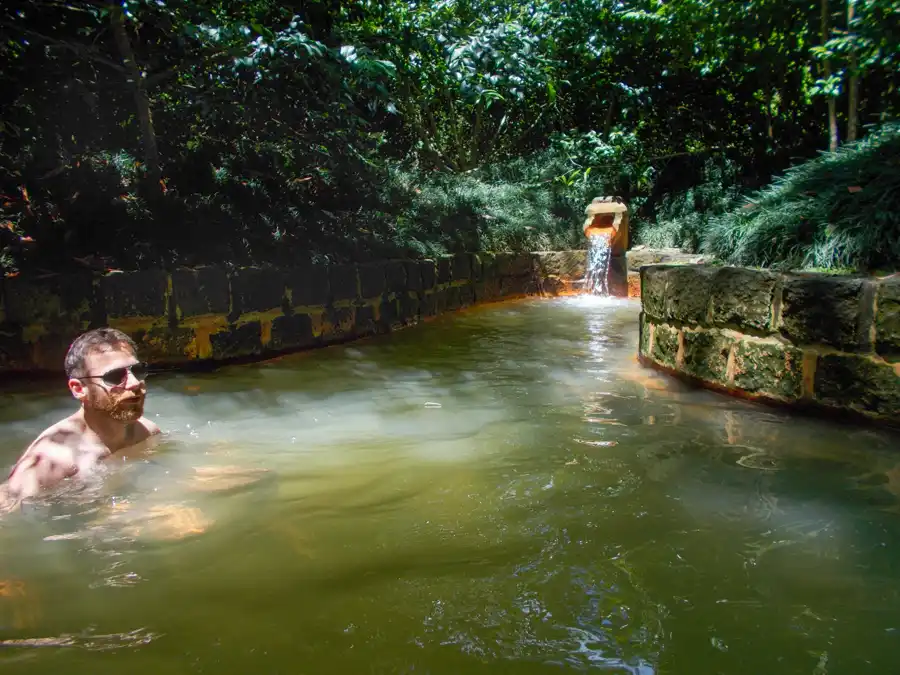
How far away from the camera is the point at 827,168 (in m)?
6.05

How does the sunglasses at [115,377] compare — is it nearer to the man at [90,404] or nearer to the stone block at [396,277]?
the man at [90,404]

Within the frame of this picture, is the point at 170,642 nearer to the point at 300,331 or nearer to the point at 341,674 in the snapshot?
the point at 341,674

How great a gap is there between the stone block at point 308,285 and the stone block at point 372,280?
1.70 ft

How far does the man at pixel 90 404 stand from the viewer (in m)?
3.03

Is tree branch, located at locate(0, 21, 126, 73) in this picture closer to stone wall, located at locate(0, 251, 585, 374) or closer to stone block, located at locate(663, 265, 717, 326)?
stone wall, located at locate(0, 251, 585, 374)

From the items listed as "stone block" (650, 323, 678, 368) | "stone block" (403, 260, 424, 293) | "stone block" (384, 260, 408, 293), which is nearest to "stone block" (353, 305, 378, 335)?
"stone block" (384, 260, 408, 293)

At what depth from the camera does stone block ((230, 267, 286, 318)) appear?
231 inches

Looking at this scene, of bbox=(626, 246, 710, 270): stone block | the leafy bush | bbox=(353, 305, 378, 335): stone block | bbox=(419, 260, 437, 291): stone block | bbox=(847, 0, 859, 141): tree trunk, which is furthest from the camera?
the leafy bush

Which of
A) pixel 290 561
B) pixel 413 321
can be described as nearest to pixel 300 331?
pixel 413 321

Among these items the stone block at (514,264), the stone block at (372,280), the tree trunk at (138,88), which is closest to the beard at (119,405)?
the tree trunk at (138,88)

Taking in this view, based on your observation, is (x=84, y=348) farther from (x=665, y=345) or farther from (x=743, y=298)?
(x=665, y=345)

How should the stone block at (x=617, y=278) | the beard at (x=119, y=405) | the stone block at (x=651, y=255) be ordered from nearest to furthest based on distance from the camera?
the beard at (x=119, y=405) < the stone block at (x=651, y=255) < the stone block at (x=617, y=278)

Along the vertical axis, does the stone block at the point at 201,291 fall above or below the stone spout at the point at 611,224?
below

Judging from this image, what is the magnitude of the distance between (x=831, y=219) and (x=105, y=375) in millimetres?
4681
